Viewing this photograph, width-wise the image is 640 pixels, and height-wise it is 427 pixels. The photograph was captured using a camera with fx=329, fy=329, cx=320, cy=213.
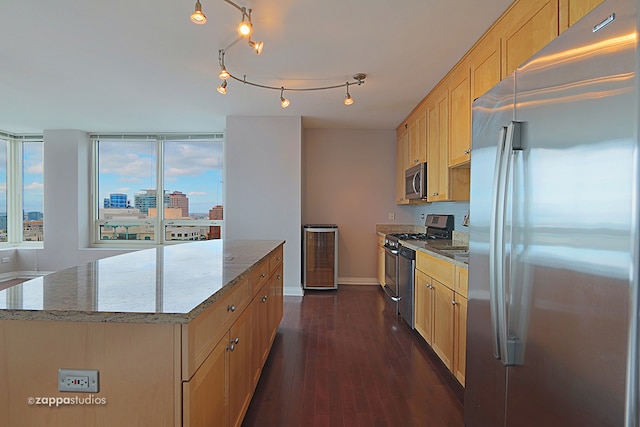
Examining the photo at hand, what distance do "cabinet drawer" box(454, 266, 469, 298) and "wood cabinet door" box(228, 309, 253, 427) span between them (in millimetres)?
1307

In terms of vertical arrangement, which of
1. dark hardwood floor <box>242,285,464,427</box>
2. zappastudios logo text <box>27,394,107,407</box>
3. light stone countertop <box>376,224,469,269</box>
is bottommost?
dark hardwood floor <box>242,285,464,427</box>

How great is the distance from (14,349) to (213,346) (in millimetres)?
586

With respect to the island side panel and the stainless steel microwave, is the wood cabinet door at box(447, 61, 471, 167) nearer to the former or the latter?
the stainless steel microwave

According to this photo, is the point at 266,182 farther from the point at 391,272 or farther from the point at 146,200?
the point at 146,200

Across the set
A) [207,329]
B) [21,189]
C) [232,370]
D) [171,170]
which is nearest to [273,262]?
[232,370]

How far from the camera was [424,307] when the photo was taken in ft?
9.31

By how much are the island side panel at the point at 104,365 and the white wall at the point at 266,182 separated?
3.69 m

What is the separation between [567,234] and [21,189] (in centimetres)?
778

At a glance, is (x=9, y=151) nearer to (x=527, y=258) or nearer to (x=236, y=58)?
(x=236, y=58)

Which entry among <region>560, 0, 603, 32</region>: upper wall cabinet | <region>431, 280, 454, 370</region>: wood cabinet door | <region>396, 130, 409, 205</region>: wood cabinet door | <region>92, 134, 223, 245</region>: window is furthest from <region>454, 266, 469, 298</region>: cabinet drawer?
<region>92, 134, 223, 245</region>: window

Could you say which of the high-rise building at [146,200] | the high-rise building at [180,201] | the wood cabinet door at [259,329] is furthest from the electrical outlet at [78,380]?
the high-rise building at [146,200]

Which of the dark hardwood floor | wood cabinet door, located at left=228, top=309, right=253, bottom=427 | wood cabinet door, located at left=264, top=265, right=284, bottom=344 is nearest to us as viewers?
wood cabinet door, located at left=228, top=309, right=253, bottom=427

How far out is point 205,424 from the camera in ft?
3.78

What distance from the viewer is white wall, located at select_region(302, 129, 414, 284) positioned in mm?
5445
